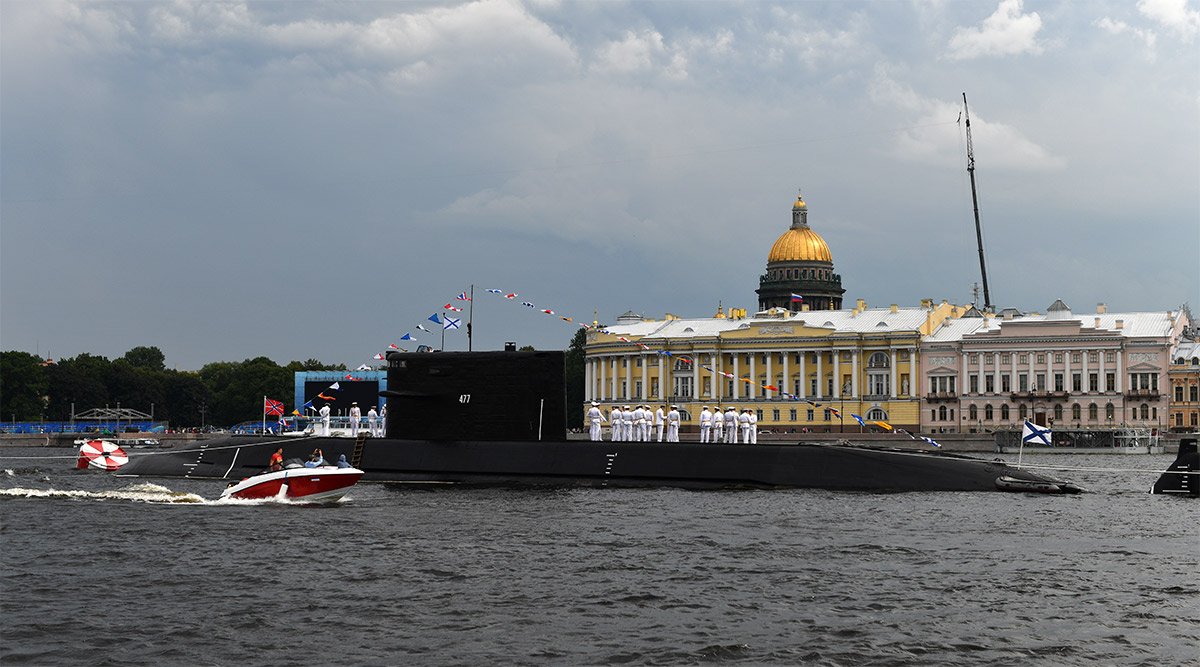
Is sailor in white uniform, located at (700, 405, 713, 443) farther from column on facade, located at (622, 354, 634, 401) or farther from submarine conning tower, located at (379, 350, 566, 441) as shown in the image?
column on facade, located at (622, 354, 634, 401)

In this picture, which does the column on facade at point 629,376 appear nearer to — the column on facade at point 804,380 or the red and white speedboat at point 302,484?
the column on facade at point 804,380

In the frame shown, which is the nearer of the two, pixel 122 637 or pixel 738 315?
pixel 122 637

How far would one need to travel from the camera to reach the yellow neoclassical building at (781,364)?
101 meters

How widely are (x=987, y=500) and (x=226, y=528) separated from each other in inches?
638

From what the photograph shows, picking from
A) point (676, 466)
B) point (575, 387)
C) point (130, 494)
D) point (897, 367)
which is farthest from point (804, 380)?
point (130, 494)

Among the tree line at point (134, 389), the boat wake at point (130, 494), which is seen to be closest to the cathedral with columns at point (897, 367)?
the tree line at point (134, 389)

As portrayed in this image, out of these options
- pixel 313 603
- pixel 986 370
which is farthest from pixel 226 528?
pixel 986 370

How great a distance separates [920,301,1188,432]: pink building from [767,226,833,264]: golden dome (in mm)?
27024

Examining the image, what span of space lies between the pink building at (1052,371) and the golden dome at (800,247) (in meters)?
27.0

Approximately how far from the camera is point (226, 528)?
25.2 meters

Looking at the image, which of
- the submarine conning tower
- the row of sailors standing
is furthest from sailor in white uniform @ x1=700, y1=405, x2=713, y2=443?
the submarine conning tower

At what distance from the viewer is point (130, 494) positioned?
32469 millimetres

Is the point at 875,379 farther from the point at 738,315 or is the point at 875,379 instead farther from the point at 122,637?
the point at 122,637

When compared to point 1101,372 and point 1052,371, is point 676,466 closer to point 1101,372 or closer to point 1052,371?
point 1101,372
